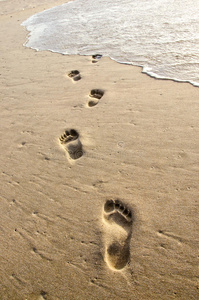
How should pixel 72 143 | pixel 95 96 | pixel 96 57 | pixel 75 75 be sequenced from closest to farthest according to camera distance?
1. pixel 72 143
2. pixel 95 96
3. pixel 75 75
4. pixel 96 57

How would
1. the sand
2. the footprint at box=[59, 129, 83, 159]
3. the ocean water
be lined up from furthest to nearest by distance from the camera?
the ocean water
the footprint at box=[59, 129, 83, 159]
the sand

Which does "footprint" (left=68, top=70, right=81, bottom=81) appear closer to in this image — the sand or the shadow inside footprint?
the sand

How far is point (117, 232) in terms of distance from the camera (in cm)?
187

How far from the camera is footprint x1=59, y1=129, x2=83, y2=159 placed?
8.61 feet

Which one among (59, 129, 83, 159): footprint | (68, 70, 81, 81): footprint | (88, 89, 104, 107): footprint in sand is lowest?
(59, 129, 83, 159): footprint

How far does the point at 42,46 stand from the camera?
6.24m

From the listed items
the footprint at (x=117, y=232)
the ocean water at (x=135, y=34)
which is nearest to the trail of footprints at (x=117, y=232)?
the footprint at (x=117, y=232)

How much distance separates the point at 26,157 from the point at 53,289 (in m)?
1.56

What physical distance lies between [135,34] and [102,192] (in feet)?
16.2

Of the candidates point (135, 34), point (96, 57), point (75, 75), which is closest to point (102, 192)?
point (75, 75)

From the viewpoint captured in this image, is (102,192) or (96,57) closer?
(102,192)

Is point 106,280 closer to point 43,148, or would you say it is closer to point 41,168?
point 41,168

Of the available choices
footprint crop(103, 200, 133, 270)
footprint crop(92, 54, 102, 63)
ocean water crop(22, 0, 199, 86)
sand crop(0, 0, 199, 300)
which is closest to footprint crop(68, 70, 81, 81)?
sand crop(0, 0, 199, 300)

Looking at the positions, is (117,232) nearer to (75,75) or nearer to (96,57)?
(75,75)
